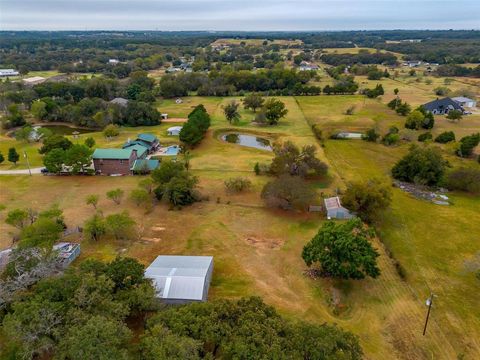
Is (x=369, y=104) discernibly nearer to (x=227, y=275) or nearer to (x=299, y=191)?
(x=299, y=191)

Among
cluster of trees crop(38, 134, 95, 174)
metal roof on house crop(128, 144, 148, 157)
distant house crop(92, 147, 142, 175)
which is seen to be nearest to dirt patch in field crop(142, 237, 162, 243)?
distant house crop(92, 147, 142, 175)

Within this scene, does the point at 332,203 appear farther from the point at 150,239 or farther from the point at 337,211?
the point at 150,239

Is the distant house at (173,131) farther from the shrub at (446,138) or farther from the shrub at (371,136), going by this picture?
the shrub at (446,138)

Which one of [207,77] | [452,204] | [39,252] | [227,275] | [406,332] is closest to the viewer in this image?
[406,332]

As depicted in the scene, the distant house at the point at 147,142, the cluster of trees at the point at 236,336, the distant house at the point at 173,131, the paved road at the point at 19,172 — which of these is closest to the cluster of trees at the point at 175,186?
the distant house at the point at 147,142

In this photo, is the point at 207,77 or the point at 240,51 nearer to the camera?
the point at 207,77

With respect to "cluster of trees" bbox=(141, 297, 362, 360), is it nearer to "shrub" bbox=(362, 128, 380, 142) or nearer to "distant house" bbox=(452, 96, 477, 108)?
"shrub" bbox=(362, 128, 380, 142)

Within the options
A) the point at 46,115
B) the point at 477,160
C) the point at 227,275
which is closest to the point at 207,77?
the point at 46,115
